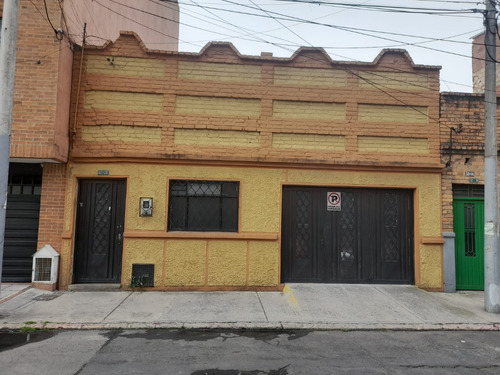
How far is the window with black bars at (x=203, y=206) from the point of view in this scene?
779 centimetres

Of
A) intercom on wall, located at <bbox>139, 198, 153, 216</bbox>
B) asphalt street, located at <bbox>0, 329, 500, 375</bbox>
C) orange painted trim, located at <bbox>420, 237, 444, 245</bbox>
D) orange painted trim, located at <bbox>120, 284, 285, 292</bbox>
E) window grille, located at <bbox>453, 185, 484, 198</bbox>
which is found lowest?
asphalt street, located at <bbox>0, 329, 500, 375</bbox>

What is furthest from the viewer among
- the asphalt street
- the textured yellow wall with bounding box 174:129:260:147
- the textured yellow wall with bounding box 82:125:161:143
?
the textured yellow wall with bounding box 174:129:260:147

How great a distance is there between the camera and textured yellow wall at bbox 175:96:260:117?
7977 millimetres

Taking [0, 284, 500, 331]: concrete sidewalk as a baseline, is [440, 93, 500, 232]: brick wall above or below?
above

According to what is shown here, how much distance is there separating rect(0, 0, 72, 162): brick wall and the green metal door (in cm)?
923

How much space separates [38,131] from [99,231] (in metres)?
2.44

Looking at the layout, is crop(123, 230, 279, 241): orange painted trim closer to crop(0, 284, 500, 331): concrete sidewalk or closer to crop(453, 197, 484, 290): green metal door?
crop(0, 284, 500, 331): concrete sidewalk

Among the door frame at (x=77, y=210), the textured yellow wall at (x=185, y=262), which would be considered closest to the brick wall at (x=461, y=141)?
the textured yellow wall at (x=185, y=262)

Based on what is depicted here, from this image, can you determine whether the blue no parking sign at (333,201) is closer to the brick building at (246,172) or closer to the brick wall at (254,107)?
the brick building at (246,172)

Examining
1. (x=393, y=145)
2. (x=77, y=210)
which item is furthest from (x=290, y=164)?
(x=77, y=210)

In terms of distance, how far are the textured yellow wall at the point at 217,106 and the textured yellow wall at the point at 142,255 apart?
310cm

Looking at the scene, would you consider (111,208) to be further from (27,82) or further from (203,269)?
(27,82)

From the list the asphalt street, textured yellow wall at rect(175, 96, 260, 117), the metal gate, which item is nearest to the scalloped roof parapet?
textured yellow wall at rect(175, 96, 260, 117)

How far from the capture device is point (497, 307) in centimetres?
643
